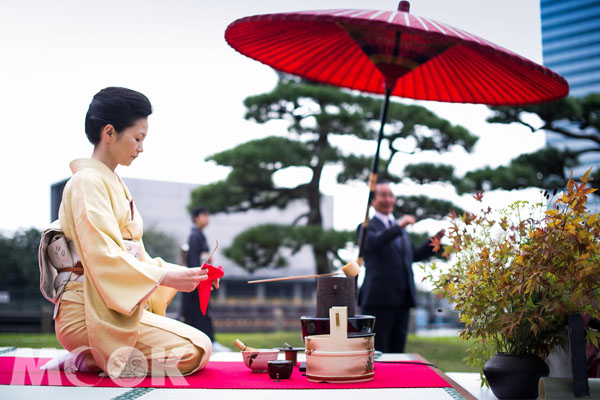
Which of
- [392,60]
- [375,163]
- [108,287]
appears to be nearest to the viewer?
[108,287]

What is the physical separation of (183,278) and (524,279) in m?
1.16

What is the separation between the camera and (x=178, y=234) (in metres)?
23.5

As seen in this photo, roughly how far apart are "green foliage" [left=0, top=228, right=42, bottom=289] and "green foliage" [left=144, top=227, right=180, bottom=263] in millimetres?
8306

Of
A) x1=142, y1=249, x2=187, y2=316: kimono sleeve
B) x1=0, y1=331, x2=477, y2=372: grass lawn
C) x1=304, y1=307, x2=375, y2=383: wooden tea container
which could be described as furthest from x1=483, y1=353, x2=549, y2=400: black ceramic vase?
x1=0, y1=331, x2=477, y2=372: grass lawn

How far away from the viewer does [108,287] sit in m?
2.08

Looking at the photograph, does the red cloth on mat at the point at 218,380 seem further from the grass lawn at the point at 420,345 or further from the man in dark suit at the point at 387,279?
the grass lawn at the point at 420,345

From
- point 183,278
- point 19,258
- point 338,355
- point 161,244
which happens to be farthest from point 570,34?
point 161,244

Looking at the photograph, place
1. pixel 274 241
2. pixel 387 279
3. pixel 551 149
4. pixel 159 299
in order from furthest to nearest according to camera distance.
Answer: pixel 274 241 < pixel 551 149 < pixel 387 279 < pixel 159 299

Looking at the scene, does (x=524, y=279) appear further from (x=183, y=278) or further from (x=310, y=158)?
(x=310, y=158)

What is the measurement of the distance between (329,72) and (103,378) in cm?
211

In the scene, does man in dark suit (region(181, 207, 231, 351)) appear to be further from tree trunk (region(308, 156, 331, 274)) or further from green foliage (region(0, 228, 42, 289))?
tree trunk (region(308, 156, 331, 274))

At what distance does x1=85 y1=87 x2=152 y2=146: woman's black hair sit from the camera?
2309 mm

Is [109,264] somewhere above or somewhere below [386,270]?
above

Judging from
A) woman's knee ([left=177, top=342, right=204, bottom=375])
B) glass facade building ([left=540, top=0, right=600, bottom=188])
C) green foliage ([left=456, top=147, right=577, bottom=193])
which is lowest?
woman's knee ([left=177, top=342, right=204, bottom=375])
